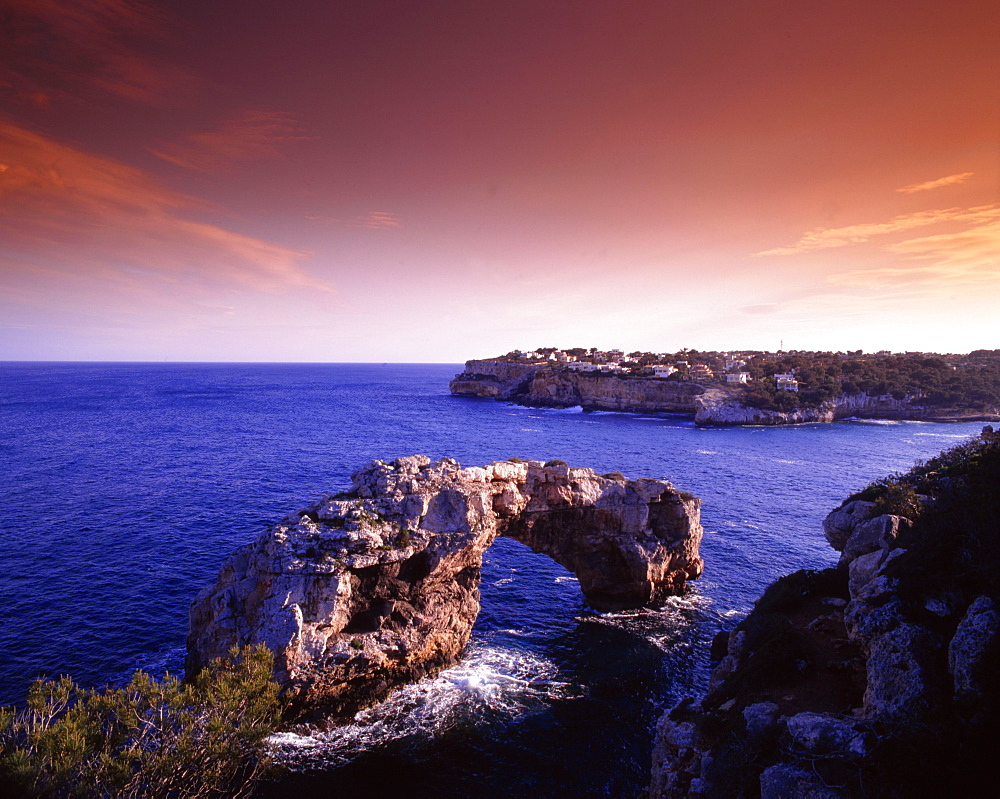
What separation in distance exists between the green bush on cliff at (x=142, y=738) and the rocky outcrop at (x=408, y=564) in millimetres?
3878

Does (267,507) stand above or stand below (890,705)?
below

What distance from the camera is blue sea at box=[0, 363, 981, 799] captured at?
19812 millimetres

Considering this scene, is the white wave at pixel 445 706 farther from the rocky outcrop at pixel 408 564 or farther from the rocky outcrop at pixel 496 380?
the rocky outcrop at pixel 496 380

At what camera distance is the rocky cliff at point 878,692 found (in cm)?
967

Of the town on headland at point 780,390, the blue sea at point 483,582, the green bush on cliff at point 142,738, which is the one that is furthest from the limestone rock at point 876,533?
the town on headland at point 780,390

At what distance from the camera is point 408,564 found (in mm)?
25391

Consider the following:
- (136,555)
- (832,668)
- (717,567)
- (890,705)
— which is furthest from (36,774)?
(717,567)

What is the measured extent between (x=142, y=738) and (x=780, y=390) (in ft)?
401

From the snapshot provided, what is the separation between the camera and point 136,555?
35188mm

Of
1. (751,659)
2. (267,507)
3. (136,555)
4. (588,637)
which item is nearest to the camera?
(751,659)

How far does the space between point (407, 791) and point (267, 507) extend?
3312cm

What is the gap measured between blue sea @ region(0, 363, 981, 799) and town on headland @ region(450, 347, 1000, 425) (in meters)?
21.2

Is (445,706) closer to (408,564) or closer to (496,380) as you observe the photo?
(408,564)

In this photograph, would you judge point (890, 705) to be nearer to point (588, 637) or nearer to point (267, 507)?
point (588, 637)
